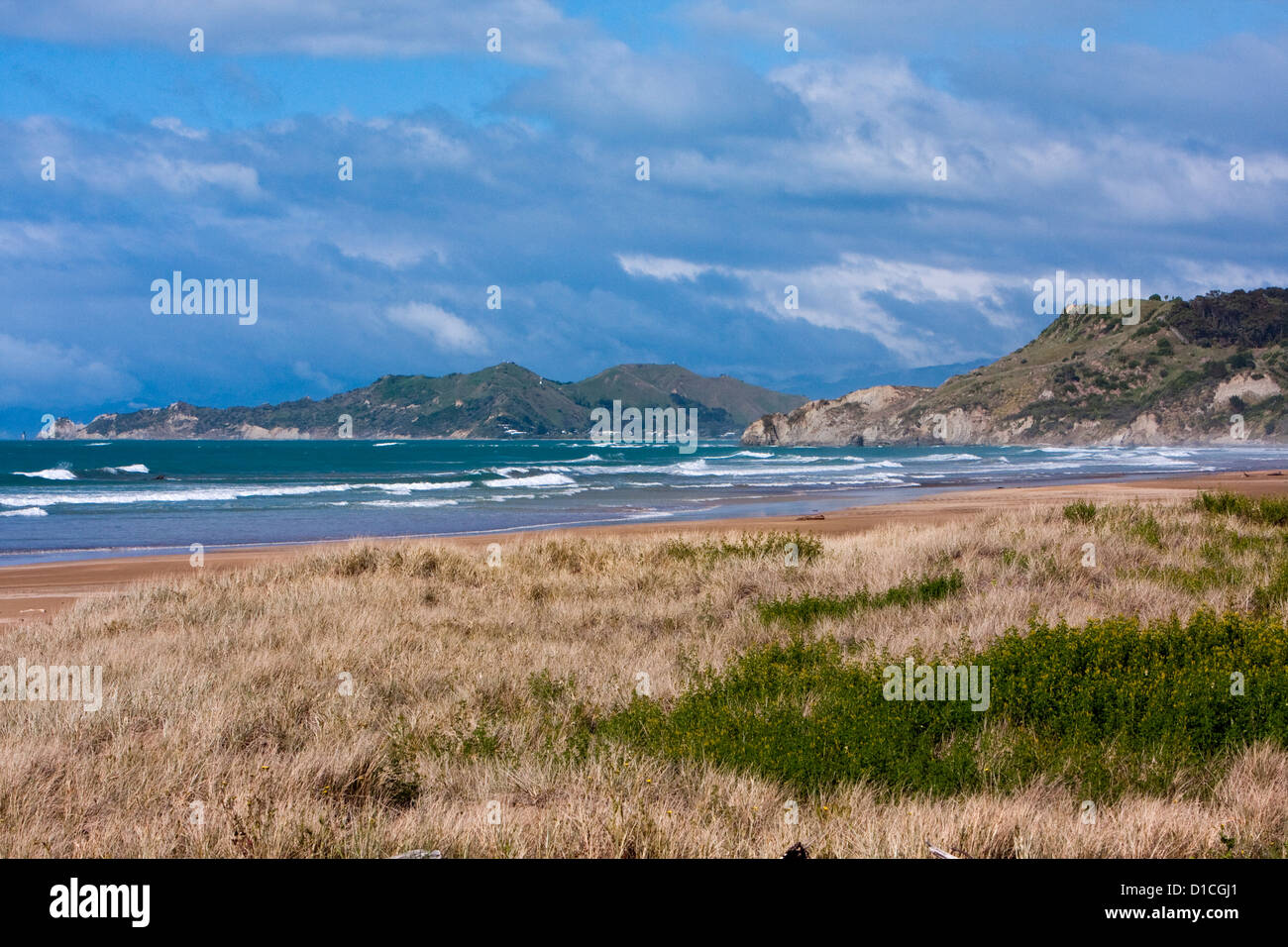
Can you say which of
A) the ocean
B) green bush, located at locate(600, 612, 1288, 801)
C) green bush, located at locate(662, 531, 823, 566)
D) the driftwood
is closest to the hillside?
the ocean

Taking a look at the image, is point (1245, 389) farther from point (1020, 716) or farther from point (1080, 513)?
point (1020, 716)

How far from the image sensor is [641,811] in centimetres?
479

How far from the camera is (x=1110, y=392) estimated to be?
445 feet

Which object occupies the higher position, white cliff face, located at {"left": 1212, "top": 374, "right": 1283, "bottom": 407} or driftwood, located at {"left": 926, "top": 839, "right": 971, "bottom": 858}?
white cliff face, located at {"left": 1212, "top": 374, "right": 1283, "bottom": 407}

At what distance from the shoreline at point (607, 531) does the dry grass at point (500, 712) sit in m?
3.08

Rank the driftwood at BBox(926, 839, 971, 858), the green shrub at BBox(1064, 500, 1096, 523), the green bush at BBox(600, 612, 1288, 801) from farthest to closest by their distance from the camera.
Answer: the green shrub at BBox(1064, 500, 1096, 523) → the green bush at BBox(600, 612, 1288, 801) → the driftwood at BBox(926, 839, 971, 858)

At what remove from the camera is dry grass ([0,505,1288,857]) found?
4613 mm

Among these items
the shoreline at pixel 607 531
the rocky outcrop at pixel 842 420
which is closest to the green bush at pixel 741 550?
the shoreline at pixel 607 531

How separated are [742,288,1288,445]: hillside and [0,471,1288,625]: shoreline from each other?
89.6 meters

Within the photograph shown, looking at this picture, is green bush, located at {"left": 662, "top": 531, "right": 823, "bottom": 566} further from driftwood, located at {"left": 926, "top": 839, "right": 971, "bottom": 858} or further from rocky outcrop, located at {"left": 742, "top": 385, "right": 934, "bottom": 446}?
rocky outcrop, located at {"left": 742, "top": 385, "right": 934, "bottom": 446}
